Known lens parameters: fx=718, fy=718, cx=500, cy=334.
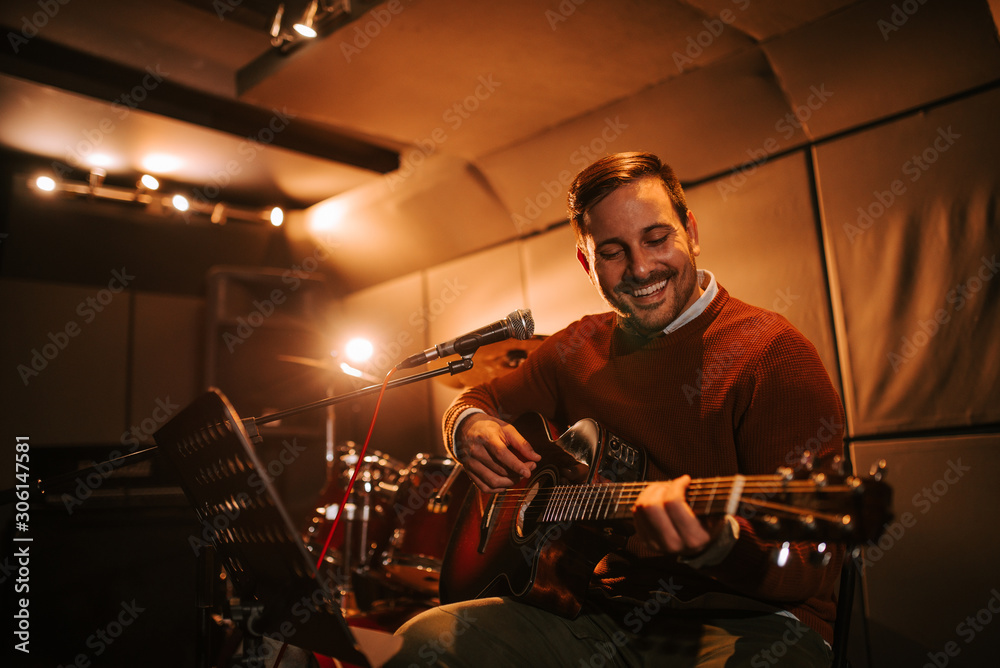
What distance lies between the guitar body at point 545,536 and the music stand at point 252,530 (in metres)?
0.64

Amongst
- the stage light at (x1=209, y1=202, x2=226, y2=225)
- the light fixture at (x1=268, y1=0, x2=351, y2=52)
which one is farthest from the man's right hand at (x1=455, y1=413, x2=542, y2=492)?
the stage light at (x1=209, y1=202, x2=226, y2=225)

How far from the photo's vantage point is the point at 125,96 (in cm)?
397

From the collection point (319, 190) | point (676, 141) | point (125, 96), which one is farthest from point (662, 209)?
point (319, 190)

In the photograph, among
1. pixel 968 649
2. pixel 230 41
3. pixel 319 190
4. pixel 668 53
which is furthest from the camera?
pixel 319 190

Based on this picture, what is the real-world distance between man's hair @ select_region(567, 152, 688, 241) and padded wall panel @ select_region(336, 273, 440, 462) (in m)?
2.94

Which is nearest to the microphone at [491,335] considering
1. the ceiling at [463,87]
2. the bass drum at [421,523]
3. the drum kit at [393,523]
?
the drum kit at [393,523]

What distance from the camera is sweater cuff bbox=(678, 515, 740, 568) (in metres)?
1.37

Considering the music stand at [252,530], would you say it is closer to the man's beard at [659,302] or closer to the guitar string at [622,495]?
the guitar string at [622,495]

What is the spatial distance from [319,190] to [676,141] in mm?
2794

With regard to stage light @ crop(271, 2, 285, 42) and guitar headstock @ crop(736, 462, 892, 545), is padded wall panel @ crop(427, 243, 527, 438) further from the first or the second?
guitar headstock @ crop(736, 462, 892, 545)

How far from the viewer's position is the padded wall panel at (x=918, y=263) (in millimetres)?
2715

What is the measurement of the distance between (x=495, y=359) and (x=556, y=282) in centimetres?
137

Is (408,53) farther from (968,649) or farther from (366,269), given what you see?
(968,649)

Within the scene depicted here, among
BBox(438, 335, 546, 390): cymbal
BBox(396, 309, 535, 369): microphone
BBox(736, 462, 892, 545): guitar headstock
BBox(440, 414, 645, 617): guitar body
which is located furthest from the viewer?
BBox(438, 335, 546, 390): cymbal
